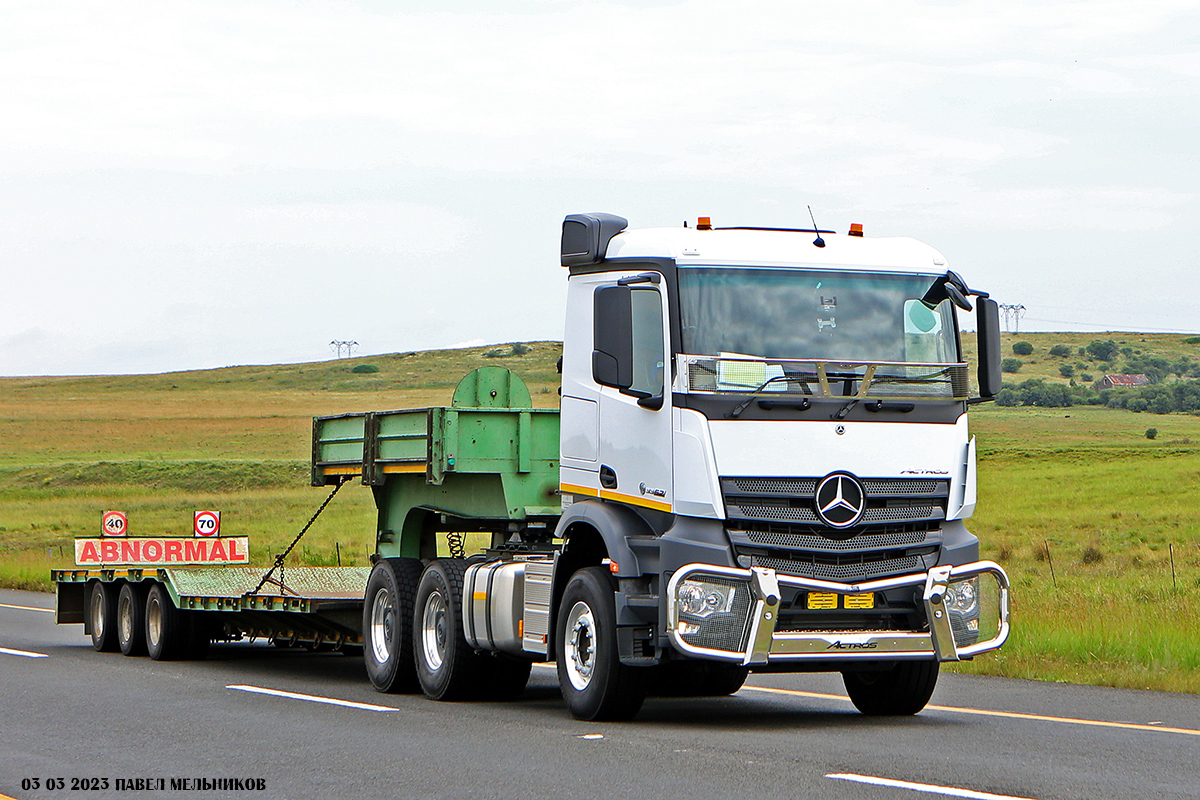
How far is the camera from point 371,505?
57.1m

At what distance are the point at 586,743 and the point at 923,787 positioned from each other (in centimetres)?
247

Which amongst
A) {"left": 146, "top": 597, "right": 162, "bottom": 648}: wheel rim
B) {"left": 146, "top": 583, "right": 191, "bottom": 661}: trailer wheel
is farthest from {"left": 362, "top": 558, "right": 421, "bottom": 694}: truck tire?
{"left": 146, "top": 597, "right": 162, "bottom": 648}: wheel rim

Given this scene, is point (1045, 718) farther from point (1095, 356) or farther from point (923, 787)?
point (1095, 356)

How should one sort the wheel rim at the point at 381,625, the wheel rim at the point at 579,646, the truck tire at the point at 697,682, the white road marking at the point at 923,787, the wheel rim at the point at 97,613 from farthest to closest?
the wheel rim at the point at 97,613
the wheel rim at the point at 381,625
the truck tire at the point at 697,682
the wheel rim at the point at 579,646
the white road marking at the point at 923,787

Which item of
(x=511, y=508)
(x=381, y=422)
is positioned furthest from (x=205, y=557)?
(x=511, y=508)

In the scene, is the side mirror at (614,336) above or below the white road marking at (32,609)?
above

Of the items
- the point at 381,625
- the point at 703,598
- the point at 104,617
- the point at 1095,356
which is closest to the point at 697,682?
the point at 381,625

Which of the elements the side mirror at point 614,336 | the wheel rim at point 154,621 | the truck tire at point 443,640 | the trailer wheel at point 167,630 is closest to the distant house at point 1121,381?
the wheel rim at point 154,621

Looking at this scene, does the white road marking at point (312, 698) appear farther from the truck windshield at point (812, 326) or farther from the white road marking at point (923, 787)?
the white road marking at point (923, 787)

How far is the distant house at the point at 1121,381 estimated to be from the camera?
459ft

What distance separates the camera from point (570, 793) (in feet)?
25.2

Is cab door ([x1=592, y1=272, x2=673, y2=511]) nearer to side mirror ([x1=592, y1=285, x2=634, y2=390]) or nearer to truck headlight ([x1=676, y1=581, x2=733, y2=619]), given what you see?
side mirror ([x1=592, y1=285, x2=634, y2=390])

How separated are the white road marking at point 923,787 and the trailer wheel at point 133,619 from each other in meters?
10.5

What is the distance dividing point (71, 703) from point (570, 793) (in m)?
5.84
